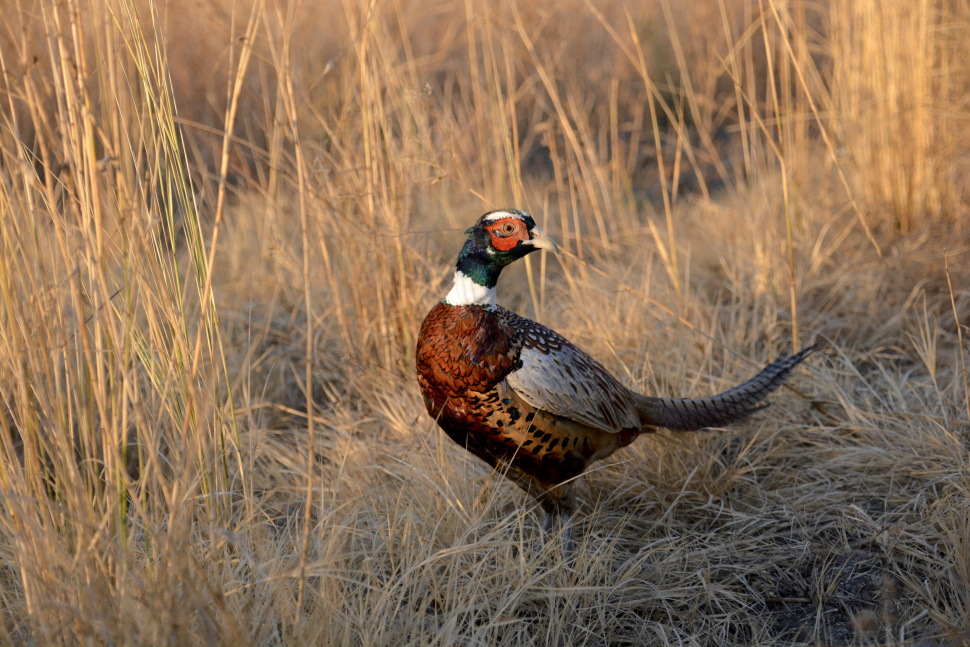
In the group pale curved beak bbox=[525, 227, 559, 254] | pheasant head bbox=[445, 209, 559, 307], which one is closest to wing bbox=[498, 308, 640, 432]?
pheasant head bbox=[445, 209, 559, 307]

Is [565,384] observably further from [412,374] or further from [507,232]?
[412,374]

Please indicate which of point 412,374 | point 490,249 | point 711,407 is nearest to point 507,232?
point 490,249

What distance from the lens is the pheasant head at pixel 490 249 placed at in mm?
2186

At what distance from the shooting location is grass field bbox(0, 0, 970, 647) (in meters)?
1.54

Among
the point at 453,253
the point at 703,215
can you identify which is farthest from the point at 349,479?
the point at 703,215

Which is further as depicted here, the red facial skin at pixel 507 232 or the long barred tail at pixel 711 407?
the long barred tail at pixel 711 407

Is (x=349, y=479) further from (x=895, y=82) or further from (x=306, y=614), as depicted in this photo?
(x=895, y=82)

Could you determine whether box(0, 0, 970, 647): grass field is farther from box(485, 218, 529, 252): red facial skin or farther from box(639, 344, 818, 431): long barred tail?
box(485, 218, 529, 252): red facial skin

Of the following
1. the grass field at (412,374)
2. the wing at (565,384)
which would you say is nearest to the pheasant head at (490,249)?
the wing at (565,384)

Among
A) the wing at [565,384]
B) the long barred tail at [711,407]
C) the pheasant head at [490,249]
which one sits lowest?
the long barred tail at [711,407]

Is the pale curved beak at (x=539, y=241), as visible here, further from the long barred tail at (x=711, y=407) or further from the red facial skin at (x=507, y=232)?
the long barred tail at (x=711, y=407)

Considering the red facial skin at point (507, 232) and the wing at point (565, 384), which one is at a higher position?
the red facial skin at point (507, 232)

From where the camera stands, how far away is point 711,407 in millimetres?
2496

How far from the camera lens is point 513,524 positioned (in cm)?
215
